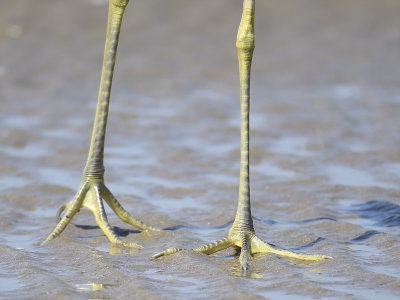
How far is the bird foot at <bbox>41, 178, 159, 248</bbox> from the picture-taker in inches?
234

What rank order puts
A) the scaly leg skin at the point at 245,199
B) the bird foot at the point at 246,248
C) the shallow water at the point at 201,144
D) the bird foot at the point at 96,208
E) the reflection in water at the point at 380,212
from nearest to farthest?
the shallow water at the point at 201,144 → the bird foot at the point at 246,248 → the scaly leg skin at the point at 245,199 → the bird foot at the point at 96,208 → the reflection in water at the point at 380,212

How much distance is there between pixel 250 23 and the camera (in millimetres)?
5641

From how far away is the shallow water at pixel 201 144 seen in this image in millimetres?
5133

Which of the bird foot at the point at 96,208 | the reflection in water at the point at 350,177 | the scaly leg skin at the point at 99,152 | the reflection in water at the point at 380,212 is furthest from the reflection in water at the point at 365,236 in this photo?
the scaly leg skin at the point at 99,152

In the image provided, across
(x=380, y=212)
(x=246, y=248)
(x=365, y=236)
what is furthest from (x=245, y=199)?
(x=380, y=212)

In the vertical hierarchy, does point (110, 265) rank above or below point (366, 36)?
below

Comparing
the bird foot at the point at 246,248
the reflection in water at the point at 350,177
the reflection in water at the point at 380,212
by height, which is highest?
the reflection in water at the point at 350,177

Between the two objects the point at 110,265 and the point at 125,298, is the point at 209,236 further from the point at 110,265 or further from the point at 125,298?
the point at 125,298

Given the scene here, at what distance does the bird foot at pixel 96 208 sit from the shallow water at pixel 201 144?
99mm

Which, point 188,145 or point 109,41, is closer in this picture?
point 109,41

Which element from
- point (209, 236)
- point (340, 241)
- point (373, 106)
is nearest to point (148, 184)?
point (209, 236)

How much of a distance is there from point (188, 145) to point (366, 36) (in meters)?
5.03

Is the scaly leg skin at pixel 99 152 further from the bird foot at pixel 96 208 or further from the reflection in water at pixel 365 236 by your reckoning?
the reflection in water at pixel 365 236

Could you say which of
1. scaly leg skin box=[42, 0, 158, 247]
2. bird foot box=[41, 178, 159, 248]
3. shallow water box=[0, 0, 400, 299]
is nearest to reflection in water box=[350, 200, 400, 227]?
shallow water box=[0, 0, 400, 299]
